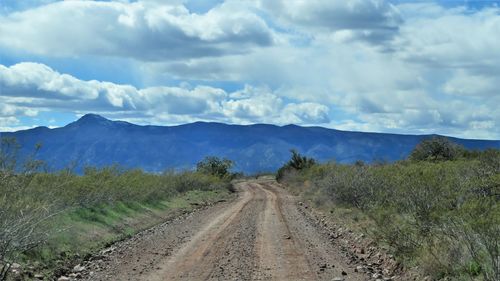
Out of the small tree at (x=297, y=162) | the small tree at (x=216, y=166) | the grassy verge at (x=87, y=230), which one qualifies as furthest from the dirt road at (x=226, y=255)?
the small tree at (x=297, y=162)

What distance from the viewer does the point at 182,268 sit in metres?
13.7

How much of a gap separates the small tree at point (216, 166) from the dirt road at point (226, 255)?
47.7 m

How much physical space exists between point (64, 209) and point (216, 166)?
57.7m

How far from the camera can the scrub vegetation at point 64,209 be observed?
1193cm

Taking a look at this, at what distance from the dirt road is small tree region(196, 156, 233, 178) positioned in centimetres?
4768

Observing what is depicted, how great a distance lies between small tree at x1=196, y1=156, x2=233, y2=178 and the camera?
72.2m

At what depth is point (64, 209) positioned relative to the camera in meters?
17.5

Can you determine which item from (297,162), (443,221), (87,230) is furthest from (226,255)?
(297,162)

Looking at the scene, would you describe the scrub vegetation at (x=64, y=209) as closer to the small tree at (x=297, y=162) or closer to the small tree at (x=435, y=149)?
the small tree at (x=435, y=149)

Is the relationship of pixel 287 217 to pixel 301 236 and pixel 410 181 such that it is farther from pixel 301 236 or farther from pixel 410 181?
pixel 410 181

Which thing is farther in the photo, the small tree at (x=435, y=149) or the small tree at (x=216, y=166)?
the small tree at (x=216, y=166)

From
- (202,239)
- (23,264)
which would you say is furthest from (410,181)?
(23,264)

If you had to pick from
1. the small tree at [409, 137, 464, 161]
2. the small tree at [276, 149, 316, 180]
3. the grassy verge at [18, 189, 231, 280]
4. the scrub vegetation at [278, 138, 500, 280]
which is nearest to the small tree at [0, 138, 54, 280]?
the grassy verge at [18, 189, 231, 280]

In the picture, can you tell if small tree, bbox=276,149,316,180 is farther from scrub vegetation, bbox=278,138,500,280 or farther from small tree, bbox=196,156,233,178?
scrub vegetation, bbox=278,138,500,280
